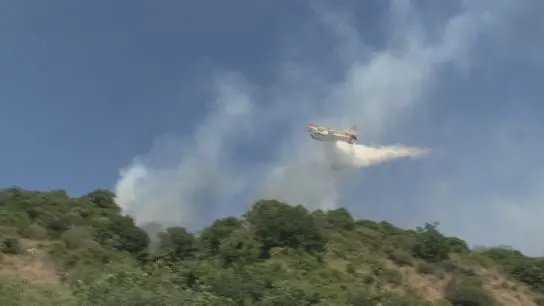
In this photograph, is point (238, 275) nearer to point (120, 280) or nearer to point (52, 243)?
point (120, 280)

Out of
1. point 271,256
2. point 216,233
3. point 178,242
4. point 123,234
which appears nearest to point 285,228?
point 271,256

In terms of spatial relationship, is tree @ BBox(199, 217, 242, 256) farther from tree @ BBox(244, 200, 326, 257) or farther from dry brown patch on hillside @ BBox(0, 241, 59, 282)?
dry brown patch on hillside @ BBox(0, 241, 59, 282)

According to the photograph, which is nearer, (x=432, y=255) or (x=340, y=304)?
(x=340, y=304)

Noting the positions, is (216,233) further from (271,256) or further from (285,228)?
(271,256)

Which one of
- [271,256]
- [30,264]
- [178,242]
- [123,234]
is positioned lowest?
[30,264]

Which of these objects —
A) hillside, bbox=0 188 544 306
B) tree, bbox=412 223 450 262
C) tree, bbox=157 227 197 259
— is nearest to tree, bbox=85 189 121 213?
hillside, bbox=0 188 544 306

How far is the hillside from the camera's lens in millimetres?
38500

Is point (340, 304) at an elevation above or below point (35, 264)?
below

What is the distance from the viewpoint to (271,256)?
159 feet

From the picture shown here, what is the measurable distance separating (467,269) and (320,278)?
634 inches

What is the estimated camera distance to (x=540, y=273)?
56.9 metres

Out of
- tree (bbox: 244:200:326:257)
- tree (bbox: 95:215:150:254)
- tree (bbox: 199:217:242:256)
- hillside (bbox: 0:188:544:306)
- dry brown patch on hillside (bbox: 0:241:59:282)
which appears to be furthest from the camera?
tree (bbox: 95:215:150:254)

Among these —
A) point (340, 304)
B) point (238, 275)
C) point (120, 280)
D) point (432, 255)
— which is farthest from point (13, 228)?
point (432, 255)

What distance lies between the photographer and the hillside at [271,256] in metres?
38.5
